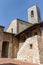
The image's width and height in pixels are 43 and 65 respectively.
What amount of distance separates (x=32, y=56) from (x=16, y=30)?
11301 mm

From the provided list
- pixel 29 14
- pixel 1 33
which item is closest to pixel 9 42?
pixel 1 33

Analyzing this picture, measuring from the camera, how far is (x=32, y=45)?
14570 millimetres

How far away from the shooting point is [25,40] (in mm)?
20281

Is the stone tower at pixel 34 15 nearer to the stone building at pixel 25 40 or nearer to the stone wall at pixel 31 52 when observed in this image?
the stone building at pixel 25 40

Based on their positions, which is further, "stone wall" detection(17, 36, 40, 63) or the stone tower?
the stone tower

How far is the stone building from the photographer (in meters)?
14.1

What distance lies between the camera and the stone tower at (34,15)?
2945cm

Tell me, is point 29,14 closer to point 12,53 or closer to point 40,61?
point 12,53

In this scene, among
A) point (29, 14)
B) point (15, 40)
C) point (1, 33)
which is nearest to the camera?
point (1, 33)

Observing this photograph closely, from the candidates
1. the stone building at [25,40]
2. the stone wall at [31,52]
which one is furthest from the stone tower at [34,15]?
the stone wall at [31,52]

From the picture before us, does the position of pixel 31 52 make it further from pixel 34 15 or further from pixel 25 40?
pixel 34 15

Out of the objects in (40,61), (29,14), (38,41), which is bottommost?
(40,61)

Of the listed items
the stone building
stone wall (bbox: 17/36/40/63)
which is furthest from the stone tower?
stone wall (bbox: 17/36/40/63)

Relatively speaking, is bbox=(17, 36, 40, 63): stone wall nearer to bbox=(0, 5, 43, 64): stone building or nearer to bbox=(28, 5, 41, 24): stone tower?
bbox=(0, 5, 43, 64): stone building
